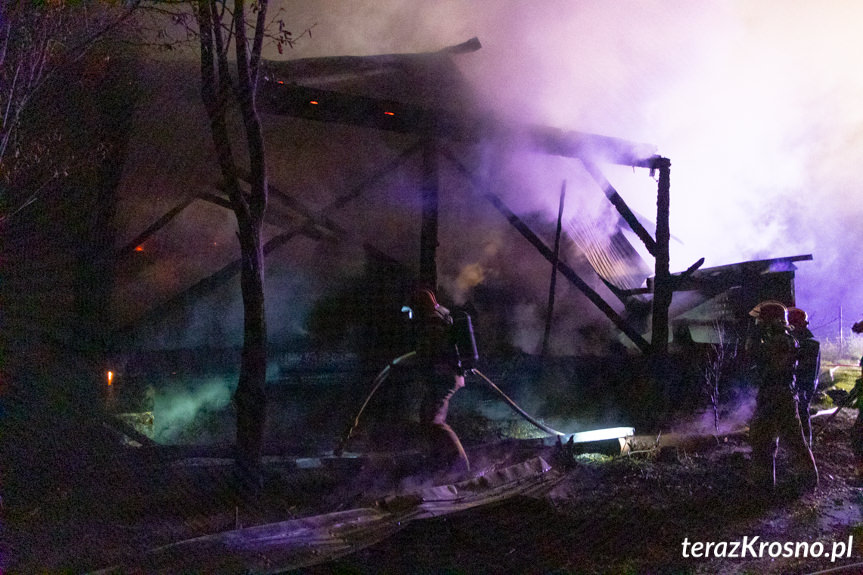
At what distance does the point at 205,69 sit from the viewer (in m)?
4.98

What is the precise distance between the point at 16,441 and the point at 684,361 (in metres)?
9.36

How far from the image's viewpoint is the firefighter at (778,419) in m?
5.71

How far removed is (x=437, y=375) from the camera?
5.44 m

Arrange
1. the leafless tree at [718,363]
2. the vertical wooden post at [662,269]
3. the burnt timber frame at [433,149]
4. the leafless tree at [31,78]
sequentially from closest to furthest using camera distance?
the leafless tree at [31,78] → the burnt timber frame at [433,149] → the leafless tree at [718,363] → the vertical wooden post at [662,269]

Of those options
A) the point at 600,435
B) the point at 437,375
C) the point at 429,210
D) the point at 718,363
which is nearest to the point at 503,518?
the point at 437,375

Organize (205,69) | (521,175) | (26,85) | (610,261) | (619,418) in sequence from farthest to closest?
(610,261)
(521,175)
(619,418)
(26,85)
(205,69)

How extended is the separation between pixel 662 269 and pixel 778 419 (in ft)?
12.1

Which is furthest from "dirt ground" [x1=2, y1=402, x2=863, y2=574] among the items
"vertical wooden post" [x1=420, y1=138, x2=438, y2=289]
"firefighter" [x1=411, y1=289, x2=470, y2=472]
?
"vertical wooden post" [x1=420, y1=138, x2=438, y2=289]

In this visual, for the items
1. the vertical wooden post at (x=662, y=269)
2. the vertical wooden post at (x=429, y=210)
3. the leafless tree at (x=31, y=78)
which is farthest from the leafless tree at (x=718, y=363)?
the leafless tree at (x=31, y=78)

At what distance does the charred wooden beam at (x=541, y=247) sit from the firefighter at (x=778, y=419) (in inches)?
120

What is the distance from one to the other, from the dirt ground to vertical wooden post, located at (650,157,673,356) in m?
3.07

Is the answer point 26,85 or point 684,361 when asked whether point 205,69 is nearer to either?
point 26,85

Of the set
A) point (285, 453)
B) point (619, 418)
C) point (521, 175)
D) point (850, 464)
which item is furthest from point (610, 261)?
point (285, 453)

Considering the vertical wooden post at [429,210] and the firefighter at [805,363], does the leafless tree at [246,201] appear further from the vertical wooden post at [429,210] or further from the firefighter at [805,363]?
the firefighter at [805,363]
